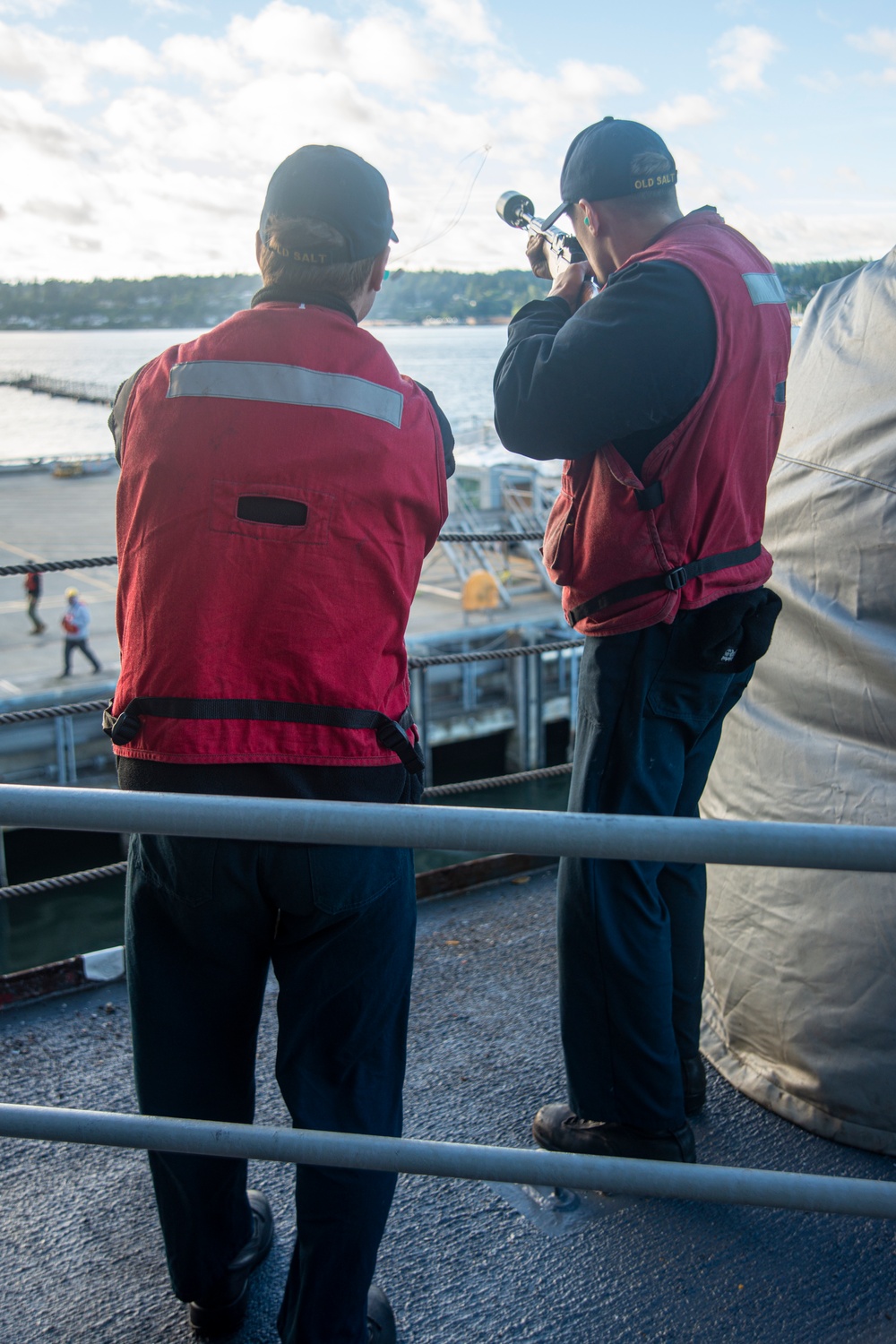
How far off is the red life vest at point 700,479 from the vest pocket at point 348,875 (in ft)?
2.12

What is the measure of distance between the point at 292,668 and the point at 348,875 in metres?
0.26

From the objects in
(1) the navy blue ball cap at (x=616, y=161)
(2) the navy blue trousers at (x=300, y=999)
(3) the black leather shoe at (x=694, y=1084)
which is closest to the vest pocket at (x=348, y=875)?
(2) the navy blue trousers at (x=300, y=999)

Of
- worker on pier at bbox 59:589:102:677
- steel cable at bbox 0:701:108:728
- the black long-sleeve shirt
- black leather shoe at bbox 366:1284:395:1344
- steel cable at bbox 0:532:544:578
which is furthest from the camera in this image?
worker on pier at bbox 59:589:102:677

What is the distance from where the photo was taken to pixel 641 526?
1690mm

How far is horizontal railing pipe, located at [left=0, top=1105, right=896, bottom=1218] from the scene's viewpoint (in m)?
1.03

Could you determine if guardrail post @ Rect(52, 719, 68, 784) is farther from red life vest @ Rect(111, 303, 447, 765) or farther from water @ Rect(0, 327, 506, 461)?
water @ Rect(0, 327, 506, 461)

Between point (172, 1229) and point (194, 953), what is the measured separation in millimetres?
433

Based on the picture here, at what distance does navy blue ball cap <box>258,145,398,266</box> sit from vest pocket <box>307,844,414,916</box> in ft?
2.40

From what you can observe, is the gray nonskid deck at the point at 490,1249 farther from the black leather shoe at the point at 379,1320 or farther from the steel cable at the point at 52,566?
the steel cable at the point at 52,566

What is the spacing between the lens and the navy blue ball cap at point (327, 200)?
1.30 m

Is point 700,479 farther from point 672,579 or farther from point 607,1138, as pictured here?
point 607,1138

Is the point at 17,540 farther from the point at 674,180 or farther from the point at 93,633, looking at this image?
the point at 674,180

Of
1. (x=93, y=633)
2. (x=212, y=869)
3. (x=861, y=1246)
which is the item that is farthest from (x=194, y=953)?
(x=93, y=633)

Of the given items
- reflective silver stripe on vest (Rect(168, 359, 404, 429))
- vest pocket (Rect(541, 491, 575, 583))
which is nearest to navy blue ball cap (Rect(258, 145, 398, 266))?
reflective silver stripe on vest (Rect(168, 359, 404, 429))
